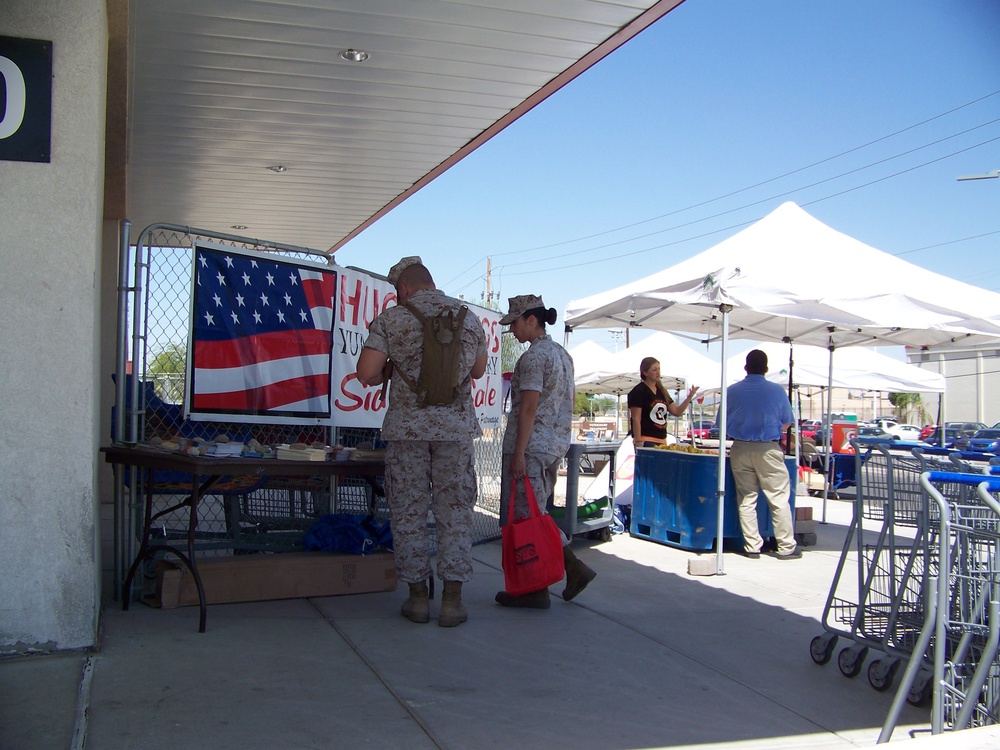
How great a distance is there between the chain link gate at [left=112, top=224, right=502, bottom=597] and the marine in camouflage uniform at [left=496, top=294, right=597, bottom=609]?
1.35 metres

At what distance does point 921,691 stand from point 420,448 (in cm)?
280

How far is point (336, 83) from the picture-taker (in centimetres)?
643

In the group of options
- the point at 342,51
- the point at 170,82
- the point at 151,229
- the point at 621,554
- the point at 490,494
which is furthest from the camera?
the point at 490,494

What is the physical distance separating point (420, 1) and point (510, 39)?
0.74 meters

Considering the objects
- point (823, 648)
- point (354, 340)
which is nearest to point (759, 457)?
point (823, 648)

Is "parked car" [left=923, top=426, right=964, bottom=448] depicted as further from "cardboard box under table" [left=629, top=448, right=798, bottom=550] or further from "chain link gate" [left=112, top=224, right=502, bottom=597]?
"chain link gate" [left=112, top=224, right=502, bottom=597]

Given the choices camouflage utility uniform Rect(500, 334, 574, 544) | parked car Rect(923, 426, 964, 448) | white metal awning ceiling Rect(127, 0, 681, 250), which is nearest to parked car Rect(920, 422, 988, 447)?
parked car Rect(923, 426, 964, 448)

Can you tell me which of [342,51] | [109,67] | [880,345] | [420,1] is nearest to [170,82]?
[109,67]

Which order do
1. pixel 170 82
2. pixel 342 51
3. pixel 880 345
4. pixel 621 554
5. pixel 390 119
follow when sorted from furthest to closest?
pixel 880 345 < pixel 621 554 < pixel 390 119 < pixel 170 82 < pixel 342 51

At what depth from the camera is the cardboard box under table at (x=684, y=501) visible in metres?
8.16

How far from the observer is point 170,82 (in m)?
6.39

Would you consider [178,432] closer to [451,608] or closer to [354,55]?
[451,608]

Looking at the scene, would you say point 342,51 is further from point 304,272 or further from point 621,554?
point 621,554

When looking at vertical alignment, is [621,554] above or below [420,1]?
below
